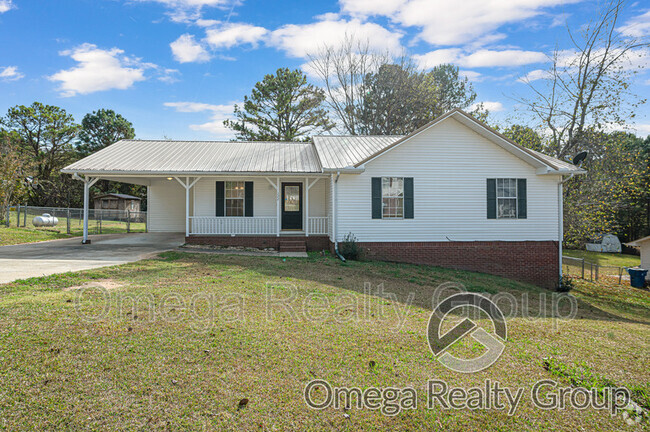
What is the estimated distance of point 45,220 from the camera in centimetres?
1831

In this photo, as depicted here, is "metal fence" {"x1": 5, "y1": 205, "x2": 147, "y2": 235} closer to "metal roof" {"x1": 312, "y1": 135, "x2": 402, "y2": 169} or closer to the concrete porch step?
the concrete porch step

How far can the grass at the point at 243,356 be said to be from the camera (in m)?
2.85

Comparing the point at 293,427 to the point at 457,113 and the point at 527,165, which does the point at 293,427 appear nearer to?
the point at 457,113

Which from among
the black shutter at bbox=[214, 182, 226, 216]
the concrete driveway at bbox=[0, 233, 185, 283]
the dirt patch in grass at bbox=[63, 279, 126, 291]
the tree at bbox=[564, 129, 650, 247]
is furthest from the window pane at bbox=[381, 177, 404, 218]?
the tree at bbox=[564, 129, 650, 247]

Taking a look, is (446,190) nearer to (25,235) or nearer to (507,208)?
(507,208)

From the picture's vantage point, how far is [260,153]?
15859 mm

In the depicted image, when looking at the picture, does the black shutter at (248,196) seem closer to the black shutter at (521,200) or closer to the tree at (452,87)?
the black shutter at (521,200)

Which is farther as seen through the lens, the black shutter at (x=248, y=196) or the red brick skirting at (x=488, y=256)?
the black shutter at (x=248, y=196)

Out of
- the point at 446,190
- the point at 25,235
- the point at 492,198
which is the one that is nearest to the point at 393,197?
the point at 446,190

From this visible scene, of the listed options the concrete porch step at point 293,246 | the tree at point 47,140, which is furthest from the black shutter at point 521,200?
the tree at point 47,140

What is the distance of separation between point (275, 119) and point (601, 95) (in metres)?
23.0

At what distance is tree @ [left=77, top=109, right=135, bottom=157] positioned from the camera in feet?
129

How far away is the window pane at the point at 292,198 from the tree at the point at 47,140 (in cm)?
3101

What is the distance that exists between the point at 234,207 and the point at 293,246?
340 cm
